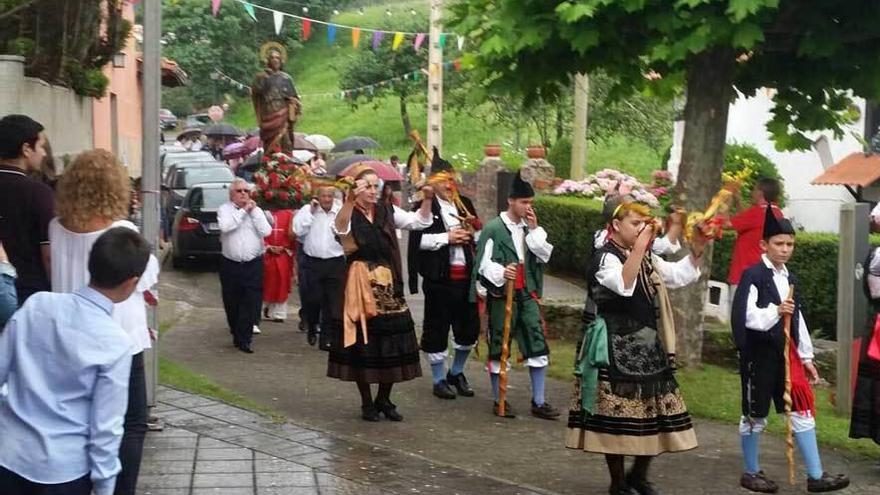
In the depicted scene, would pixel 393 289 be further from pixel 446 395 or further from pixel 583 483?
pixel 583 483

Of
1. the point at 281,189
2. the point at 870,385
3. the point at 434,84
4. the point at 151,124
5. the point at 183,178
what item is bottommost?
the point at 870,385

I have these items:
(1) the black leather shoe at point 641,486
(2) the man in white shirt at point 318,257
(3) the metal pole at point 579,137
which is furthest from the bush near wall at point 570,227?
(1) the black leather shoe at point 641,486

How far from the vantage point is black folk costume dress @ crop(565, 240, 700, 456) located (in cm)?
764

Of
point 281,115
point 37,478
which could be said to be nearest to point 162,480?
point 37,478

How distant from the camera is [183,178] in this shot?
25.5 metres

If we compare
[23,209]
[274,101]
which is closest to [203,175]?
[274,101]

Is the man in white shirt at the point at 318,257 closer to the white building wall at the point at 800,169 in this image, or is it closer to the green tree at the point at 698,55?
the green tree at the point at 698,55

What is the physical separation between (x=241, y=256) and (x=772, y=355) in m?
6.57

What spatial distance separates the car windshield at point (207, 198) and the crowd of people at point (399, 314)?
24.8 ft

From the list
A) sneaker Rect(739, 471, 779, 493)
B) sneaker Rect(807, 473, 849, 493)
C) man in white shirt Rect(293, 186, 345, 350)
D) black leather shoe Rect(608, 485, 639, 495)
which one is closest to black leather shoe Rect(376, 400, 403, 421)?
black leather shoe Rect(608, 485, 639, 495)

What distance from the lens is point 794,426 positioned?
8180 millimetres

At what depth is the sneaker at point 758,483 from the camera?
27.1 ft

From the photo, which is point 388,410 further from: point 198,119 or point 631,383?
point 198,119

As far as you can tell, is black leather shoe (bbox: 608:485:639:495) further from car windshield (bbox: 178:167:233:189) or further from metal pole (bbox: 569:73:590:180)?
car windshield (bbox: 178:167:233:189)
